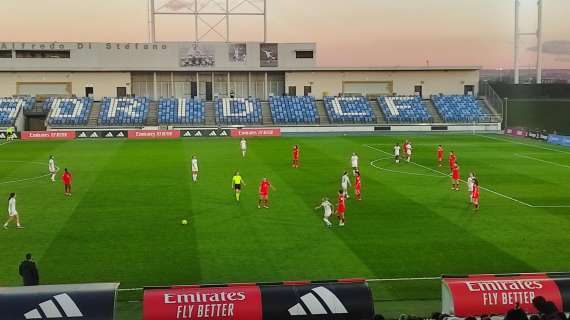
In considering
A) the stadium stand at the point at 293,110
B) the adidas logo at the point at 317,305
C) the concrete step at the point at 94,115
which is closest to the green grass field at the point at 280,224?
the adidas logo at the point at 317,305

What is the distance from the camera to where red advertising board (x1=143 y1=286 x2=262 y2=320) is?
12383 mm

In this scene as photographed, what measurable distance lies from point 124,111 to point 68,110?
19.6 feet

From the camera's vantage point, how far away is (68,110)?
7150 cm

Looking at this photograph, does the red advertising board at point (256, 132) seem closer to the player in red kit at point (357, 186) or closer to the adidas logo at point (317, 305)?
the player in red kit at point (357, 186)

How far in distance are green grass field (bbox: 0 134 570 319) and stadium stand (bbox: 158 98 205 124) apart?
28188 millimetres

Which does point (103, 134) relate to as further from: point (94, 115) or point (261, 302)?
point (261, 302)

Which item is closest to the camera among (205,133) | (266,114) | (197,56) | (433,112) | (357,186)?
(357,186)

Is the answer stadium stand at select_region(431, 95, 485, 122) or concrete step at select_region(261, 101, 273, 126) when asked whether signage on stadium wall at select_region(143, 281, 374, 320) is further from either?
stadium stand at select_region(431, 95, 485, 122)

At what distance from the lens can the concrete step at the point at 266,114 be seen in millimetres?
74438

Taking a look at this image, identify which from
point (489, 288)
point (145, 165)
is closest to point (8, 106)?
point (145, 165)

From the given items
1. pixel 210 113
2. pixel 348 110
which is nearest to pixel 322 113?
A: pixel 348 110

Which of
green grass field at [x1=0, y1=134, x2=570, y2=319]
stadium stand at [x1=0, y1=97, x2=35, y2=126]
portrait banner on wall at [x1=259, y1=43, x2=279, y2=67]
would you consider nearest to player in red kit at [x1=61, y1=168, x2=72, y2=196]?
green grass field at [x1=0, y1=134, x2=570, y2=319]

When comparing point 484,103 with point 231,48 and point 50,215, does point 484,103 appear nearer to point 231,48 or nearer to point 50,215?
point 231,48

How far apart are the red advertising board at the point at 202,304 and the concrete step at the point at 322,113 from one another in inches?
2435
